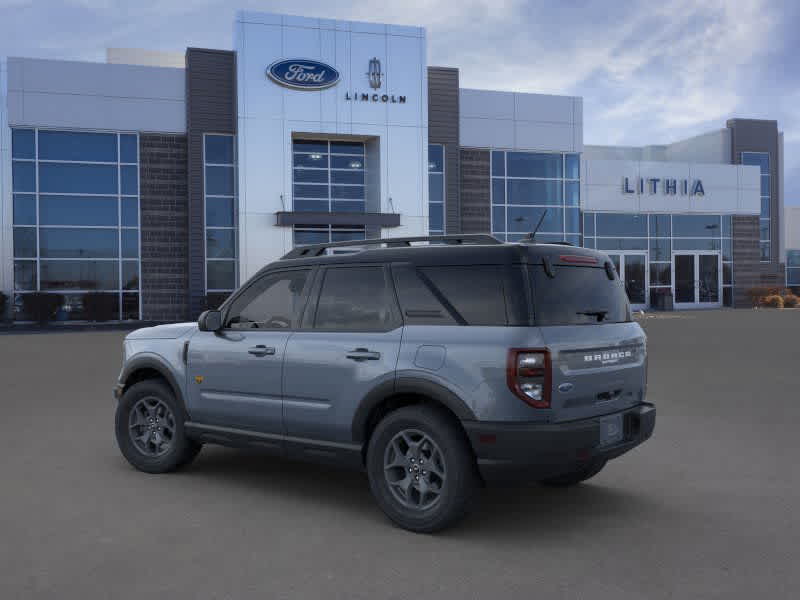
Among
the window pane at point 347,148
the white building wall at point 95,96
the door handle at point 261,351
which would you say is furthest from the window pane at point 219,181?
the door handle at point 261,351

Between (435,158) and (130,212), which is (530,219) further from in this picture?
(130,212)

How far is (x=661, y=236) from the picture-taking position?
135 ft

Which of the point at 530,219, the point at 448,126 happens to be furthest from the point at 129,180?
the point at 530,219

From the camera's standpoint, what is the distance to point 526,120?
3500 cm

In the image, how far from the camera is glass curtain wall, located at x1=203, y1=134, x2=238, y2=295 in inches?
1193

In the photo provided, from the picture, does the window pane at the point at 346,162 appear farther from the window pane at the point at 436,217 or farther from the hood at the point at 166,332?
the hood at the point at 166,332

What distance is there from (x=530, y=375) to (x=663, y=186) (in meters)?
38.5

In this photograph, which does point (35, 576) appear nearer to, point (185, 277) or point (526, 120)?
point (185, 277)

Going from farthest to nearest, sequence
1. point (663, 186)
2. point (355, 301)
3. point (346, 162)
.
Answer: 1. point (663, 186)
2. point (346, 162)
3. point (355, 301)

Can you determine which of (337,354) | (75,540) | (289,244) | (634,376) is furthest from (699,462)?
(289,244)

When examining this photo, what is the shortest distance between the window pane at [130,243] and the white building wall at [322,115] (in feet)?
13.1

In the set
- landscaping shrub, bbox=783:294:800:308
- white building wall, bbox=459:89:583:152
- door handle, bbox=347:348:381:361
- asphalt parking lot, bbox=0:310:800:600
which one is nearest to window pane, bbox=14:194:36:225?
white building wall, bbox=459:89:583:152

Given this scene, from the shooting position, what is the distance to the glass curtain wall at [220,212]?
30.3 metres

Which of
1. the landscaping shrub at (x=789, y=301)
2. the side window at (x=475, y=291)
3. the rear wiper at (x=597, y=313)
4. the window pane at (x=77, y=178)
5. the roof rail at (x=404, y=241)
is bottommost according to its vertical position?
the landscaping shrub at (x=789, y=301)
